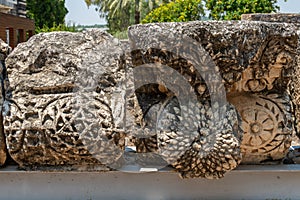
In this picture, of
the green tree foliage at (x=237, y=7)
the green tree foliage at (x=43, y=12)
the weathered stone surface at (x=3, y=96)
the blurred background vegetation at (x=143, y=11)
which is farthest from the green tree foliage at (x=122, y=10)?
the weathered stone surface at (x=3, y=96)

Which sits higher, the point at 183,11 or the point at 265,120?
the point at 183,11

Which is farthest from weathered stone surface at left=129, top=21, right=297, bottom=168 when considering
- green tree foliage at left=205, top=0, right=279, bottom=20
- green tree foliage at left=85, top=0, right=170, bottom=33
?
green tree foliage at left=85, top=0, right=170, bottom=33

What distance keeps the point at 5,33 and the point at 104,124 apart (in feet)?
20.6

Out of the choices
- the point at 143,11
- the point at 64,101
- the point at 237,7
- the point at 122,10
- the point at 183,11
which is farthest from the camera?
the point at 122,10

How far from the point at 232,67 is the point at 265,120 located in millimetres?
235

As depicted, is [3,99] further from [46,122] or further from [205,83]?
[205,83]

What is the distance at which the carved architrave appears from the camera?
1.50m

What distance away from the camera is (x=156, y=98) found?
153cm

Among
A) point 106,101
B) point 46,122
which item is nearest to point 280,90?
point 106,101

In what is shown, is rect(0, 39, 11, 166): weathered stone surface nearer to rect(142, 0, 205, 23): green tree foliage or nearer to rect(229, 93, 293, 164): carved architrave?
rect(229, 93, 293, 164): carved architrave

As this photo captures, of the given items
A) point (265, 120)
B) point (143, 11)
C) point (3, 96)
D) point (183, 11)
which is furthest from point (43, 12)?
point (265, 120)

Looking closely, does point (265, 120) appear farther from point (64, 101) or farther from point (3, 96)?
point (3, 96)

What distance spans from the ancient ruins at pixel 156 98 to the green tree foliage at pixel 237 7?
7.04 metres

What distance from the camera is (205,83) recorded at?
141 cm
